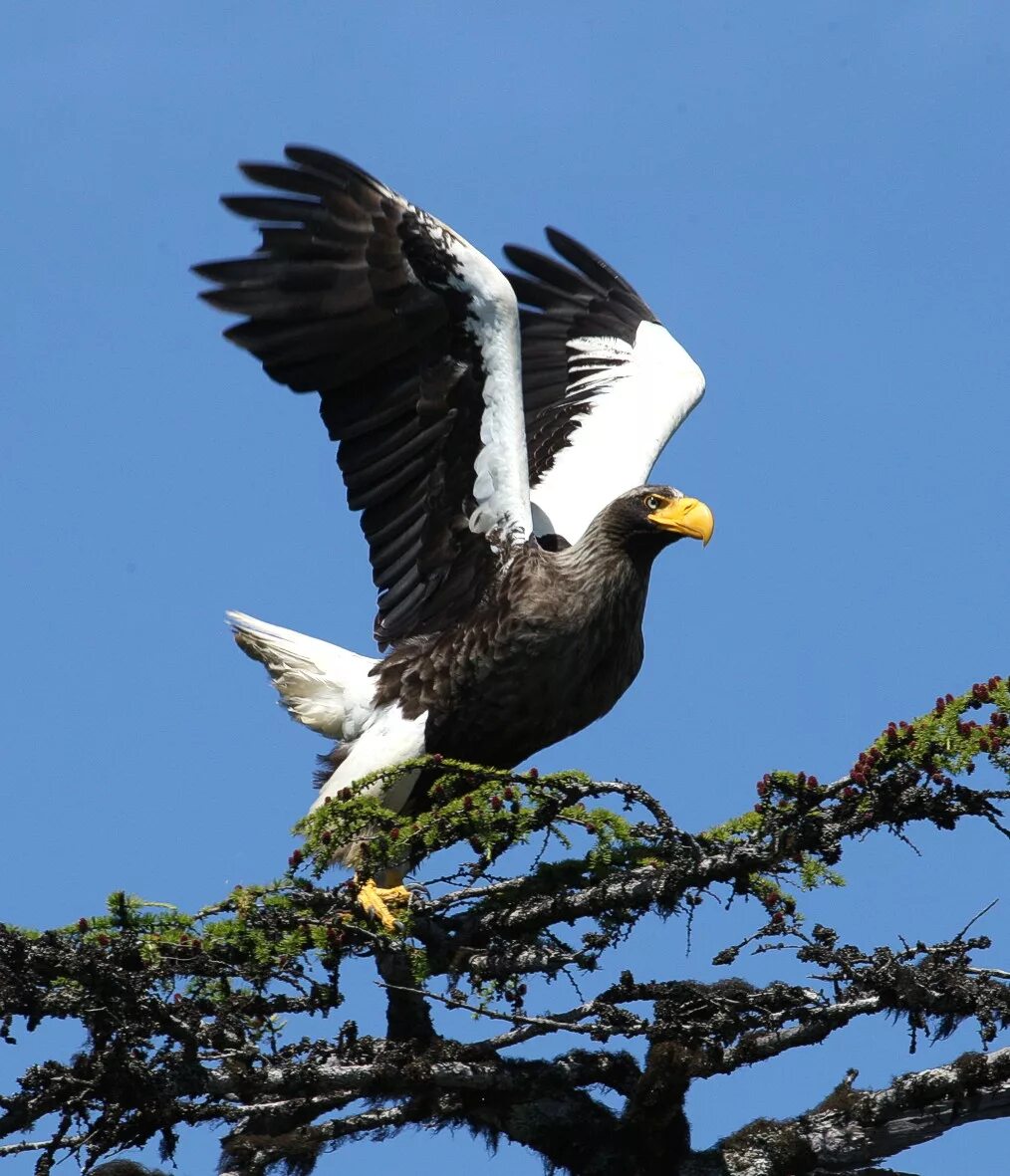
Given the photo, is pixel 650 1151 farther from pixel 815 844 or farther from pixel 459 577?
pixel 459 577

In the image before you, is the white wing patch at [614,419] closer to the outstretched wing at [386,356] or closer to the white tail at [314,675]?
the outstretched wing at [386,356]

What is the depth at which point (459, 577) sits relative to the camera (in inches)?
307

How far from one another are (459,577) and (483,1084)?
2.39m

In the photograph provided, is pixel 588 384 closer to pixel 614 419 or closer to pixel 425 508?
pixel 614 419

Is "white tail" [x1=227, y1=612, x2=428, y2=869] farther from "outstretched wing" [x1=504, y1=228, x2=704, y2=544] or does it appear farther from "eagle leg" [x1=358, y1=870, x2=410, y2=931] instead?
"outstretched wing" [x1=504, y1=228, x2=704, y2=544]

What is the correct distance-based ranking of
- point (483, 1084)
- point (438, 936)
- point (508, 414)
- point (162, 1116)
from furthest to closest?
point (508, 414), point (438, 936), point (483, 1084), point (162, 1116)

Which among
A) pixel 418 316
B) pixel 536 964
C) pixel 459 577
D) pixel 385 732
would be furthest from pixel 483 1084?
pixel 418 316

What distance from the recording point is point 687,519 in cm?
762

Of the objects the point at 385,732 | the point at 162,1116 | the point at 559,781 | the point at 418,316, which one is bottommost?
the point at 162,1116

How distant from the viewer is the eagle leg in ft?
20.5

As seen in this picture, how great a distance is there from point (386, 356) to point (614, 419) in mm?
2001

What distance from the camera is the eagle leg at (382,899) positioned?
624 cm

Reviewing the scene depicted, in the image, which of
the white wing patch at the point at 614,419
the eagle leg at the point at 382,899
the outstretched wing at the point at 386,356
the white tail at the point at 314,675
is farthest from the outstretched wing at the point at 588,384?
the eagle leg at the point at 382,899

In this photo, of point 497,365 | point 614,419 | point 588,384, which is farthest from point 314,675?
point 588,384
